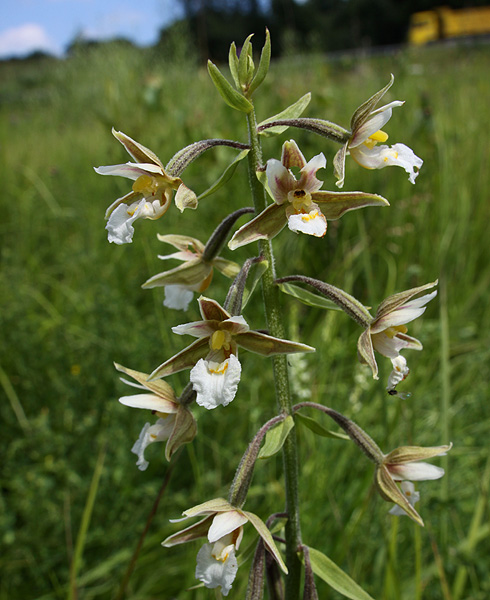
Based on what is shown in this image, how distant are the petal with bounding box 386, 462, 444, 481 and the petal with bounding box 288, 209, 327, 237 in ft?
2.02

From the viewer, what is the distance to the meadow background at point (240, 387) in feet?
6.44

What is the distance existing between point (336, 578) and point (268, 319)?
605 mm

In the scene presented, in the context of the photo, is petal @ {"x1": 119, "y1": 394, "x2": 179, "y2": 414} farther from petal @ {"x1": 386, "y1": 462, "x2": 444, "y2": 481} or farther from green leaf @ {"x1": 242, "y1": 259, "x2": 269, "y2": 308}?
petal @ {"x1": 386, "y1": 462, "x2": 444, "y2": 481}

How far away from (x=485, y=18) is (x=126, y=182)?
56.4 ft

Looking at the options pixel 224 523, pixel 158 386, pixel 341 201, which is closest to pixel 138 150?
pixel 341 201

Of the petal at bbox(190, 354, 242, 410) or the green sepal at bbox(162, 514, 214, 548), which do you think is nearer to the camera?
the petal at bbox(190, 354, 242, 410)

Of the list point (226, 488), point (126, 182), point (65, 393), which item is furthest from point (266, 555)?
point (126, 182)

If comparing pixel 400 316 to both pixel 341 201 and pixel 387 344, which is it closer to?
pixel 387 344

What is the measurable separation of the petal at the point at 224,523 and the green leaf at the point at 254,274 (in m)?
0.47

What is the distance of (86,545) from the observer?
2.20 meters

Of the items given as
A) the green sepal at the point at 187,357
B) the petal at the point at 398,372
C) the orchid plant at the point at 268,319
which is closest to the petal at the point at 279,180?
the orchid plant at the point at 268,319

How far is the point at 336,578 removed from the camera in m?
1.25

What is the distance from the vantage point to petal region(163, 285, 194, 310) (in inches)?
58.2

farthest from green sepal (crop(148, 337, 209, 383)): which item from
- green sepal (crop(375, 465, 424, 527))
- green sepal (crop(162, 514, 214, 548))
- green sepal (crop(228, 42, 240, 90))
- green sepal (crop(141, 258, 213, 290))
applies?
green sepal (crop(228, 42, 240, 90))
